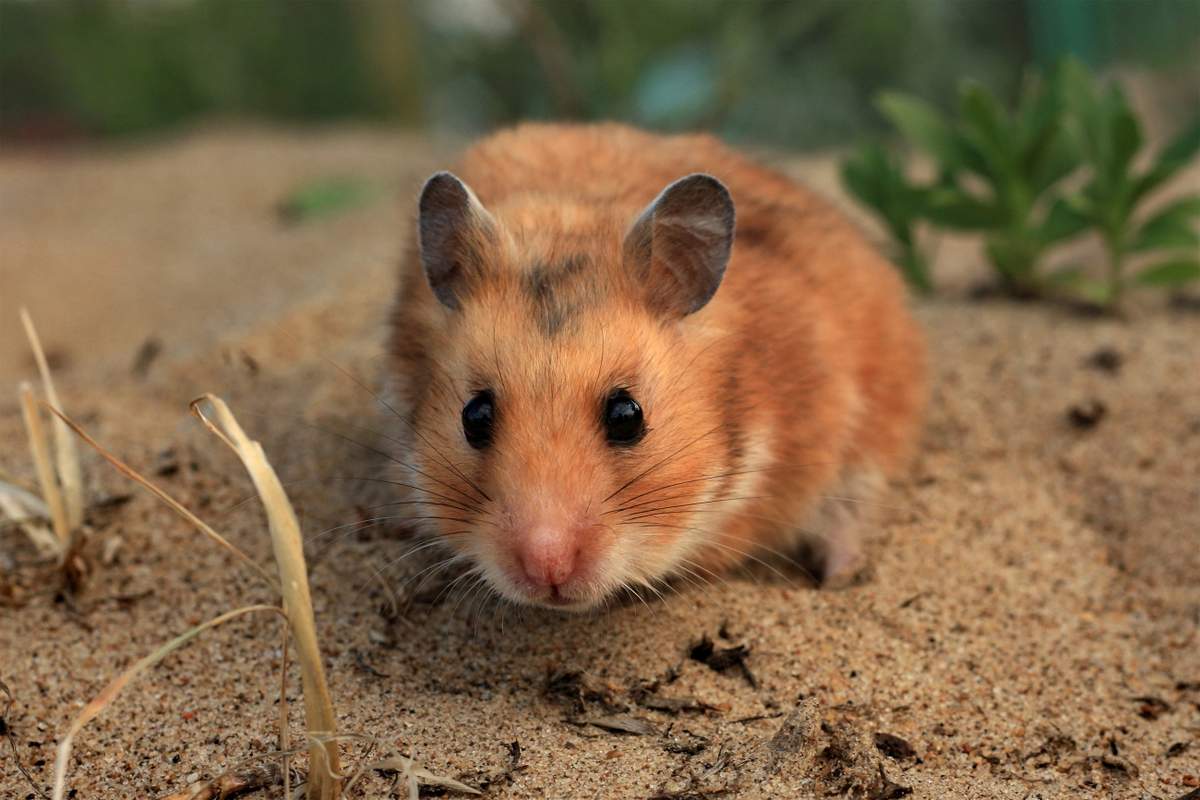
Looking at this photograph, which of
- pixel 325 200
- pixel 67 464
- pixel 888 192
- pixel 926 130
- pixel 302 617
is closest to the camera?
pixel 302 617

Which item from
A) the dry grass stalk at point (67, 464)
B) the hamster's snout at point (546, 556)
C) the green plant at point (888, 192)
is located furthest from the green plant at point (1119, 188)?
the dry grass stalk at point (67, 464)

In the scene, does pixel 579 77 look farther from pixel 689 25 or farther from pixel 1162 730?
pixel 1162 730

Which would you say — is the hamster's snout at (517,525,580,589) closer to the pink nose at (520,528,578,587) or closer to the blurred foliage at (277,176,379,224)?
the pink nose at (520,528,578,587)

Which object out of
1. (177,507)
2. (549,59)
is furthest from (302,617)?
(549,59)

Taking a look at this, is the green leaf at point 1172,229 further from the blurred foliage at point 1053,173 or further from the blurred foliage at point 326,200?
the blurred foliage at point 326,200

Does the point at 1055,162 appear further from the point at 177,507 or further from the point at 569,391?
the point at 177,507

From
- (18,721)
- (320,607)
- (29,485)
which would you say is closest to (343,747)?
(320,607)

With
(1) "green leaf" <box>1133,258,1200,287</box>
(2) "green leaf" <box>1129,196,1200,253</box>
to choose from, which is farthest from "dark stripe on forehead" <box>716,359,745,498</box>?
(1) "green leaf" <box>1133,258,1200,287</box>
